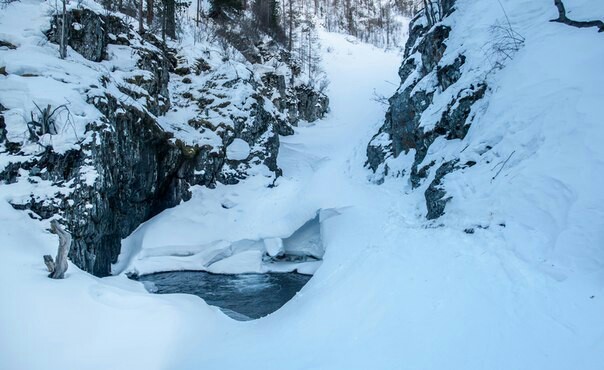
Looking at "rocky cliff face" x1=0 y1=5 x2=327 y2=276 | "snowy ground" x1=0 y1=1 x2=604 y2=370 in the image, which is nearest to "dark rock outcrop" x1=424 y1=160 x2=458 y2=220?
"snowy ground" x1=0 y1=1 x2=604 y2=370

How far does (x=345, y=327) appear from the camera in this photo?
5.58 meters

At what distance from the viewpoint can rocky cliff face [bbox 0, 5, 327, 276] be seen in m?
9.80

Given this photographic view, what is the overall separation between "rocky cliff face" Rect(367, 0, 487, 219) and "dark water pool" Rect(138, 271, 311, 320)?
5.27m

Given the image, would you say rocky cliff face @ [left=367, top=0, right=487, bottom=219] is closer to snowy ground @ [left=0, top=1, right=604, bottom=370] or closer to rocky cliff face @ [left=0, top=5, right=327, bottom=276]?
snowy ground @ [left=0, top=1, right=604, bottom=370]

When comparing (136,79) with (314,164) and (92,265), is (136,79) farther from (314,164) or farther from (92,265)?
(314,164)

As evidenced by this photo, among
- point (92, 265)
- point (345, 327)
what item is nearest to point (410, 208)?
point (345, 327)

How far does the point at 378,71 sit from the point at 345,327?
36347mm

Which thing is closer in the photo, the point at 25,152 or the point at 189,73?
the point at 25,152

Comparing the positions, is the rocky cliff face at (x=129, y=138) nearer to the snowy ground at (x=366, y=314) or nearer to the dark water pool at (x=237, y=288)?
the snowy ground at (x=366, y=314)

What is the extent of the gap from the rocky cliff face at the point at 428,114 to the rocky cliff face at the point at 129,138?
717 centimetres

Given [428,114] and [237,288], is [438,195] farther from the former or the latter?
[237,288]

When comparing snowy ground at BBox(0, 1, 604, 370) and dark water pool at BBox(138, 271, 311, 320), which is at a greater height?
snowy ground at BBox(0, 1, 604, 370)

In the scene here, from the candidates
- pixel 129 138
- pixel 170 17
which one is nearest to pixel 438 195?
pixel 129 138

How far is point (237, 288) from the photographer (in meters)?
12.1
